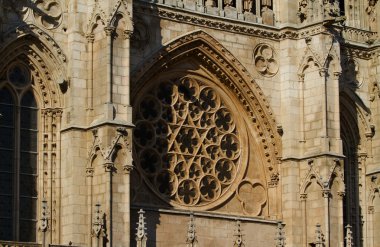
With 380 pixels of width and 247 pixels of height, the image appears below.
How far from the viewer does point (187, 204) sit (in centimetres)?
3834

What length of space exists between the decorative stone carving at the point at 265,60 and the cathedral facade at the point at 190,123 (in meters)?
0.04

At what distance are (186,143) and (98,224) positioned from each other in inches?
196

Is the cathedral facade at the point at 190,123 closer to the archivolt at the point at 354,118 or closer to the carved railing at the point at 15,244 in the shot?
the archivolt at the point at 354,118

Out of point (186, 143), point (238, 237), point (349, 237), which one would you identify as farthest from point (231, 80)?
point (349, 237)

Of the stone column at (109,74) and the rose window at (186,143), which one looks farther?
the rose window at (186,143)

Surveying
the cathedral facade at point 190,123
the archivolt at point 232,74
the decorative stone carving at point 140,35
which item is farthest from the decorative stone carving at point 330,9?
the decorative stone carving at point 140,35

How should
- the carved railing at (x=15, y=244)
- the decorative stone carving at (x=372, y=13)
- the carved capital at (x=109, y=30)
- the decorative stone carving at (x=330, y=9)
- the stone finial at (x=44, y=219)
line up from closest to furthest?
the carved railing at (x=15, y=244)
the stone finial at (x=44, y=219)
the carved capital at (x=109, y=30)
the decorative stone carving at (x=330, y=9)
the decorative stone carving at (x=372, y=13)

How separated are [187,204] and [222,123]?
273 centimetres

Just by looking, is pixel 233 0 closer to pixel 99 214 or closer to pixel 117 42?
pixel 117 42

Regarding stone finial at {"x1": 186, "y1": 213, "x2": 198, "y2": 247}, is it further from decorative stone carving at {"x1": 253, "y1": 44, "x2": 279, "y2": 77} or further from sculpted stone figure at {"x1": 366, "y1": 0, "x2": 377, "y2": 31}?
sculpted stone figure at {"x1": 366, "y1": 0, "x2": 377, "y2": 31}

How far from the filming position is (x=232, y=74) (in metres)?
39.8

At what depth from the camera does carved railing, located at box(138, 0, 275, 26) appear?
3903cm

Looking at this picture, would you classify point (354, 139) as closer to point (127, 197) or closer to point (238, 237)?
point (238, 237)

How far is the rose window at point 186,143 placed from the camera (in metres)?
38.1
